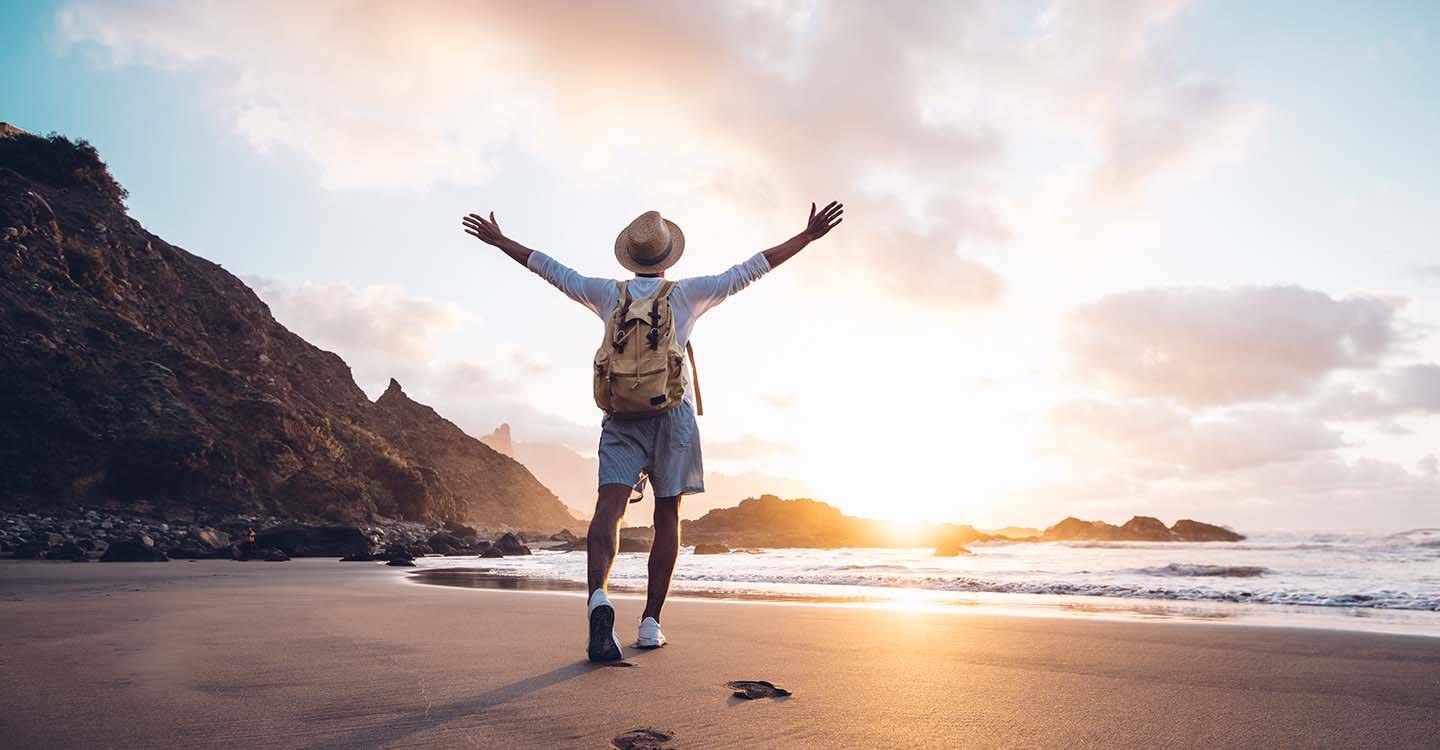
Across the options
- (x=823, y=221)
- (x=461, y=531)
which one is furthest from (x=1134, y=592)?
(x=461, y=531)

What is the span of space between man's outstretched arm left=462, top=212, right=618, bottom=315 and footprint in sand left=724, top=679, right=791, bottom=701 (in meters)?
1.94

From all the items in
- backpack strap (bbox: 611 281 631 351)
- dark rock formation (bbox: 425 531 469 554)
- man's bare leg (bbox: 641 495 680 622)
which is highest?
backpack strap (bbox: 611 281 631 351)

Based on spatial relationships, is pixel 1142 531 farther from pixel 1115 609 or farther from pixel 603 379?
pixel 603 379

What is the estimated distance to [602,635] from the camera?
10.6 feet

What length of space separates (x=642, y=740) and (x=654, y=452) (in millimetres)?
1867

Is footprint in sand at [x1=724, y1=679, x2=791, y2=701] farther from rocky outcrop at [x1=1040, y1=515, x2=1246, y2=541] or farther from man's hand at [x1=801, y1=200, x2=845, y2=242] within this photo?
rocky outcrop at [x1=1040, y1=515, x2=1246, y2=541]

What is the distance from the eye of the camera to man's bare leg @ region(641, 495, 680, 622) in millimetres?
3777

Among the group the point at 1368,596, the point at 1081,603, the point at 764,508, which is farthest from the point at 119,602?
the point at 764,508

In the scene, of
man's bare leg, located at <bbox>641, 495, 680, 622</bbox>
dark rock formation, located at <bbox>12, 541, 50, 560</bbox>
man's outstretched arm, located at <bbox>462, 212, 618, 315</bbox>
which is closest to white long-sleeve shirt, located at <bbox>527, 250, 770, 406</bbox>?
man's outstretched arm, located at <bbox>462, 212, 618, 315</bbox>

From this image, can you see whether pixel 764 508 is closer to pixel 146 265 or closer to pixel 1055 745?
pixel 146 265

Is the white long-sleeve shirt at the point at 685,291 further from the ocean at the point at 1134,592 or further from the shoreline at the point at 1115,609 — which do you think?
the ocean at the point at 1134,592

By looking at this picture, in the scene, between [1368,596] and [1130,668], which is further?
[1368,596]

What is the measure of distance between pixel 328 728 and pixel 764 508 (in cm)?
5565

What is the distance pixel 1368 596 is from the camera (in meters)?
7.78
